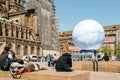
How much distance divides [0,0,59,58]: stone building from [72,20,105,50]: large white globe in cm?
2496

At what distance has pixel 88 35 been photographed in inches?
1176

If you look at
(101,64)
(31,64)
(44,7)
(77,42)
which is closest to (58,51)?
(44,7)

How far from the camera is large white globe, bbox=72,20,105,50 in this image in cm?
2981

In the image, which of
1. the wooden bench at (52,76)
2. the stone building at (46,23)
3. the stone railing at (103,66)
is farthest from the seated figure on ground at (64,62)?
the stone building at (46,23)

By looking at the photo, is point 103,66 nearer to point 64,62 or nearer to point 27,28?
point 64,62

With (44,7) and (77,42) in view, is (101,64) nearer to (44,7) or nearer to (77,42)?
(77,42)

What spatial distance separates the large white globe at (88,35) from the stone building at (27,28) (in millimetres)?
24965

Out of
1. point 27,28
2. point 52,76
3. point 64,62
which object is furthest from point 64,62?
point 27,28

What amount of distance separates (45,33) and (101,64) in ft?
172

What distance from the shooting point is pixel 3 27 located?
57.6 metres

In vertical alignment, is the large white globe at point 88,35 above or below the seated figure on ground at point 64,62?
above

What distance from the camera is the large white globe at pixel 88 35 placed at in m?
29.8

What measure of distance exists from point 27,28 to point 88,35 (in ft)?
130

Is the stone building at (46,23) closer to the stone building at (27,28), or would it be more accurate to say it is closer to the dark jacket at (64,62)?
the stone building at (27,28)
